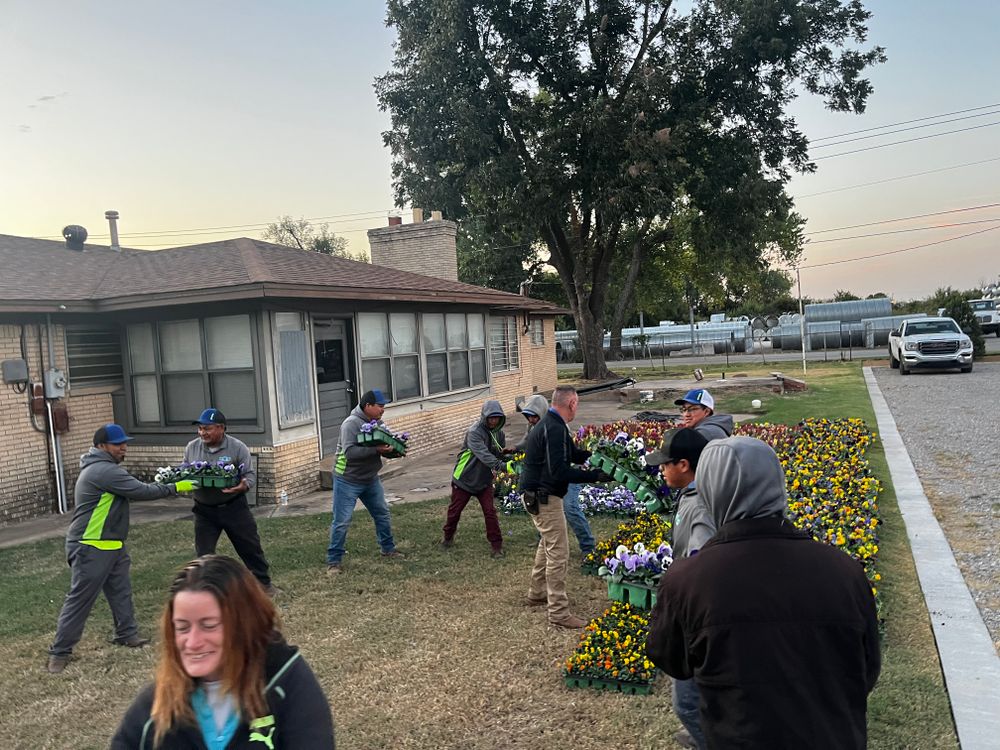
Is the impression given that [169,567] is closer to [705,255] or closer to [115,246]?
[115,246]

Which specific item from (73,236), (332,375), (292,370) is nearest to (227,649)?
(292,370)

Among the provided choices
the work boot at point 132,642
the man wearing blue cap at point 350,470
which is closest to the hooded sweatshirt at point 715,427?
the man wearing blue cap at point 350,470

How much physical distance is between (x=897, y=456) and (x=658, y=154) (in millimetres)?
13245

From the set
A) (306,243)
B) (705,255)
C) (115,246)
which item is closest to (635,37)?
(705,255)

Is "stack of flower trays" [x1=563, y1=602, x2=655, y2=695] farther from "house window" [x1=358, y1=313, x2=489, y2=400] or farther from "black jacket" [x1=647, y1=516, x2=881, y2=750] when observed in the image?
"house window" [x1=358, y1=313, x2=489, y2=400]

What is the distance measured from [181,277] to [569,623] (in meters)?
8.71

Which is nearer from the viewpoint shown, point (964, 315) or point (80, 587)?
point (80, 587)

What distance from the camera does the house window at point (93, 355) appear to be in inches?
446

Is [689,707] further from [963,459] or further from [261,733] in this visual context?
[963,459]

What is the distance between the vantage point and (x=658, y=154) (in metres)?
22.2

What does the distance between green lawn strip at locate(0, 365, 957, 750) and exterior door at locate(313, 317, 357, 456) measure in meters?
3.91

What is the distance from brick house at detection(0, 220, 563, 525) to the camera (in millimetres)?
10609

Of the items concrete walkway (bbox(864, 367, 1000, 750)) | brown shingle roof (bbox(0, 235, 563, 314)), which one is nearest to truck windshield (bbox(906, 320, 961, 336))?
brown shingle roof (bbox(0, 235, 563, 314))

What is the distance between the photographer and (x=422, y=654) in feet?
17.6
